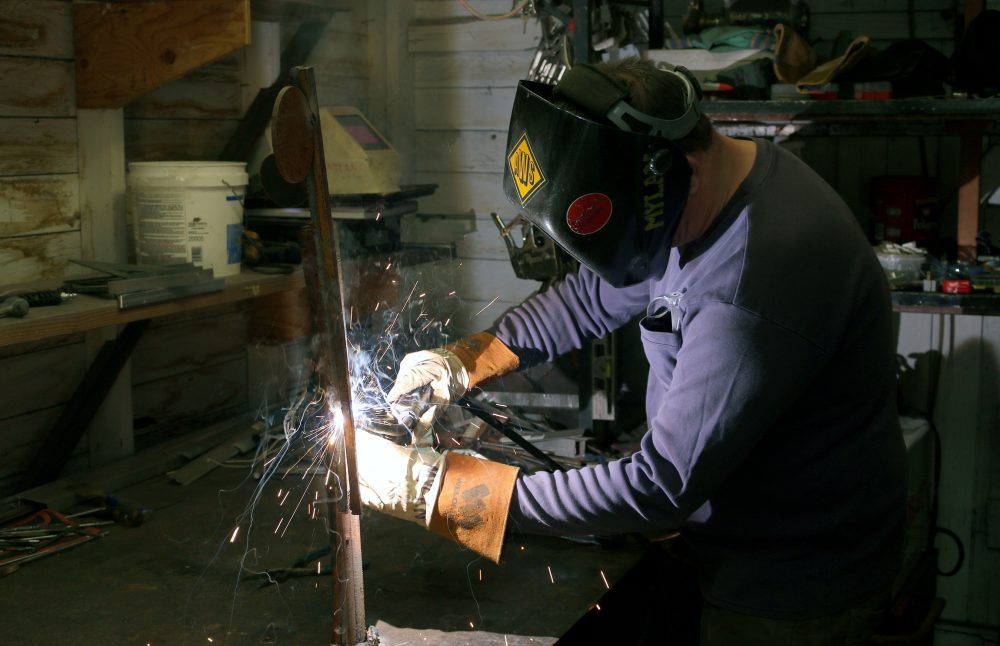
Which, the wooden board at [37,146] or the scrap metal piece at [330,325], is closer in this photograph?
the scrap metal piece at [330,325]

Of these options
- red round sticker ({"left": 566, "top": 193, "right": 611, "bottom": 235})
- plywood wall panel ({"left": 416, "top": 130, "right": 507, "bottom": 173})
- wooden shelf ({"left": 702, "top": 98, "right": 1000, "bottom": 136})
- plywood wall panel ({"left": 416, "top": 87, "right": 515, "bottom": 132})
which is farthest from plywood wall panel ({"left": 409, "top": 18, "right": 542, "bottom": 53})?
red round sticker ({"left": 566, "top": 193, "right": 611, "bottom": 235})

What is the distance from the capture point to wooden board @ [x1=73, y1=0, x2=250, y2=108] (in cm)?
242

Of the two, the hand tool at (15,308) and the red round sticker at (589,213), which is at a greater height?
the red round sticker at (589,213)

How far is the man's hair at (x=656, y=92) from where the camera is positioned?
60.9 inches

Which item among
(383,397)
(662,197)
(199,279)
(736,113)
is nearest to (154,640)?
(383,397)

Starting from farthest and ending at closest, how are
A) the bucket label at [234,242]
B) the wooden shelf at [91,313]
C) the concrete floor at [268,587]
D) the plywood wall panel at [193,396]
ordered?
1. the plywood wall panel at [193,396]
2. the bucket label at [234,242]
3. the wooden shelf at [91,313]
4. the concrete floor at [268,587]

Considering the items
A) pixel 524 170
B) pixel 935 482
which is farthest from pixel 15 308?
pixel 935 482

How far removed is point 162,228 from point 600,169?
1.43m

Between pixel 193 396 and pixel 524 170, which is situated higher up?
pixel 524 170

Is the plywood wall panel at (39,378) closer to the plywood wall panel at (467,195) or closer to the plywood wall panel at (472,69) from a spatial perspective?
the plywood wall panel at (467,195)

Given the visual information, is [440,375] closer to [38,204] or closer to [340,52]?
[38,204]

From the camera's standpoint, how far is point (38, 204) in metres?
2.51

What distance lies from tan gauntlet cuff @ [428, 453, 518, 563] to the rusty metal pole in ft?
0.50

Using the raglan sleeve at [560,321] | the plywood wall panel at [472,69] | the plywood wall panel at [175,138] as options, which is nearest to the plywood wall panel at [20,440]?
the plywood wall panel at [175,138]
